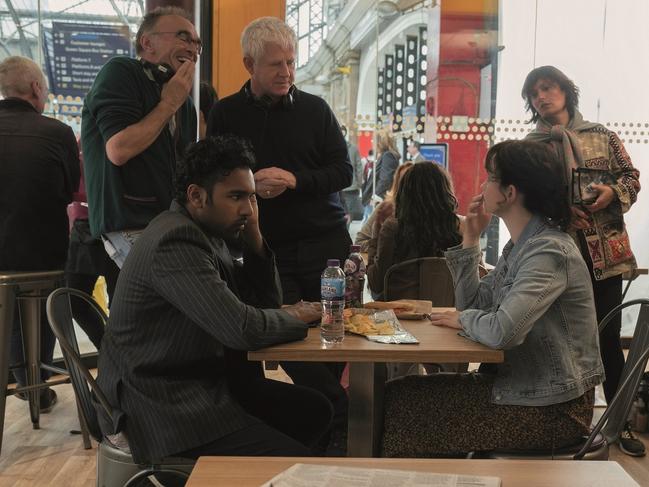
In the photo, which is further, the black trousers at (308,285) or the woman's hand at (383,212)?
the woman's hand at (383,212)

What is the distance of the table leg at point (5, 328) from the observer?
320cm

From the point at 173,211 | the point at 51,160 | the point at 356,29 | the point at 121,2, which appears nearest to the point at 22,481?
the point at 51,160

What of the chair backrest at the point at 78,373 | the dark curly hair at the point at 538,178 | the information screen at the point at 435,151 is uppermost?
the information screen at the point at 435,151

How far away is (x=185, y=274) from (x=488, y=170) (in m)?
1.02

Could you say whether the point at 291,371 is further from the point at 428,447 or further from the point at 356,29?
the point at 356,29

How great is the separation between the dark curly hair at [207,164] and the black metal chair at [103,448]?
0.48 metres

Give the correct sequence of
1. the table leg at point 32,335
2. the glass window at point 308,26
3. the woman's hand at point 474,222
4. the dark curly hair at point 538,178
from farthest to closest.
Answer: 1. the glass window at point 308,26
2. the table leg at point 32,335
3. the woman's hand at point 474,222
4. the dark curly hair at point 538,178

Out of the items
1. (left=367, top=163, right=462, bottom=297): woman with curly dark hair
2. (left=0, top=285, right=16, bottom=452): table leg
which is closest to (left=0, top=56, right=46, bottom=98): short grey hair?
(left=0, top=285, right=16, bottom=452): table leg

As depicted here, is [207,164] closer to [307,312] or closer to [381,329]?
[307,312]

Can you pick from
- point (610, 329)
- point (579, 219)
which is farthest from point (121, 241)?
point (610, 329)

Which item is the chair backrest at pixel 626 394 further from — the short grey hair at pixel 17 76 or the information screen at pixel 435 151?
the information screen at pixel 435 151

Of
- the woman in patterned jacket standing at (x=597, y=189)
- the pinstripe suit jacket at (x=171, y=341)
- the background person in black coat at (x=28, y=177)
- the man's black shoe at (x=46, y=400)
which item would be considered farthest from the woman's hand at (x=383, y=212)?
the pinstripe suit jacket at (x=171, y=341)

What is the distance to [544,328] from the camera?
2068 millimetres

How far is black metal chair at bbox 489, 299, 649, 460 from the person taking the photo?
77.7 inches
